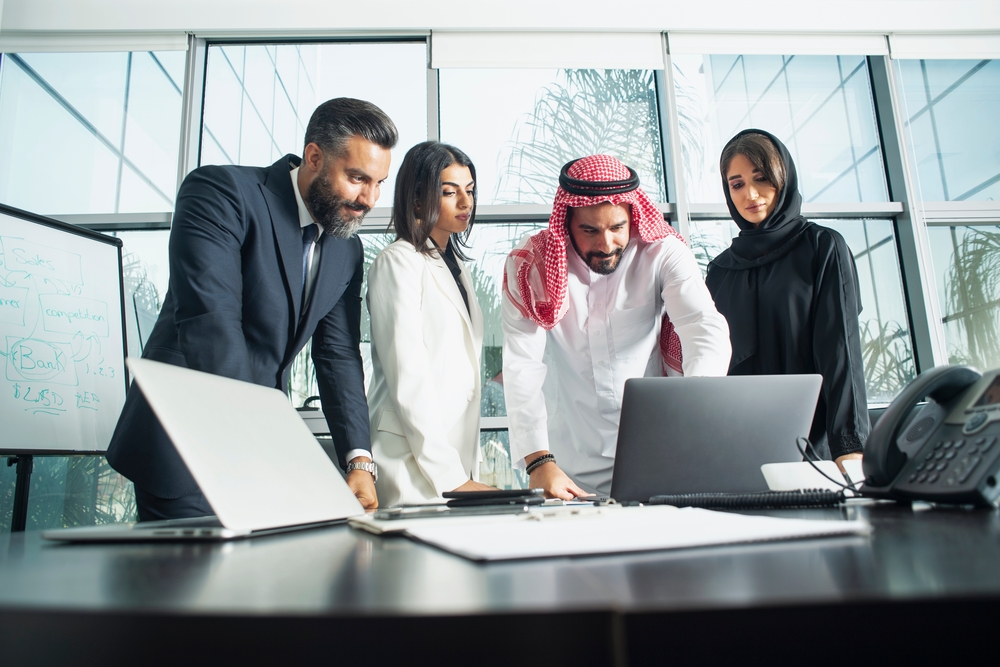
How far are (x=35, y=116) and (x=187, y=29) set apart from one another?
94cm

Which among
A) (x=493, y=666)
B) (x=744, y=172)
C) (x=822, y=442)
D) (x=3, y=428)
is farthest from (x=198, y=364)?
(x=744, y=172)

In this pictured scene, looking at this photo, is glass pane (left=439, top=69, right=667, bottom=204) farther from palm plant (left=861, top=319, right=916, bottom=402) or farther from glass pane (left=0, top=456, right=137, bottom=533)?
glass pane (left=0, top=456, right=137, bottom=533)

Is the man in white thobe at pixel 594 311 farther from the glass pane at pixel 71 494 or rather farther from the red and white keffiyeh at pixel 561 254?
the glass pane at pixel 71 494

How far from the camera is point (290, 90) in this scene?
3557mm

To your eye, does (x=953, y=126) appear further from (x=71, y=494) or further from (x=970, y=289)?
(x=71, y=494)

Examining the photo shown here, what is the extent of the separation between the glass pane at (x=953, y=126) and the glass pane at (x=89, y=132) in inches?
160

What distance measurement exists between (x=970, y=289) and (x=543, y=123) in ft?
8.09

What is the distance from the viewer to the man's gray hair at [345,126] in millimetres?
1918

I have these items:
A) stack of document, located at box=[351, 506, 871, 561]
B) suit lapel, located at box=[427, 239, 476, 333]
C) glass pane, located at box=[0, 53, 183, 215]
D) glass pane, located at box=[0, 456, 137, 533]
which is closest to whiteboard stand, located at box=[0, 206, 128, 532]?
glass pane, located at box=[0, 456, 137, 533]

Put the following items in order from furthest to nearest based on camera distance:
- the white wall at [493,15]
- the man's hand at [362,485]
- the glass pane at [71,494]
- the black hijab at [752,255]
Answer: the white wall at [493,15] < the glass pane at [71,494] < the black hijab at [752,255] < the man's hand at [362,485]

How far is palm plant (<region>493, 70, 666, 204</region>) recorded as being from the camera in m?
3.47

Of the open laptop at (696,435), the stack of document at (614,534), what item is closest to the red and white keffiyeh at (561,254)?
the open laptop at (696,435)

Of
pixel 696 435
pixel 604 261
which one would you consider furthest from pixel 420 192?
pixel 696 435

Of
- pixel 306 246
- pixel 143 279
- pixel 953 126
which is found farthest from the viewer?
pixel 953 126
